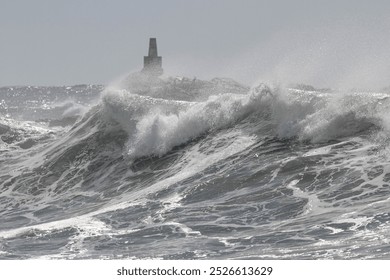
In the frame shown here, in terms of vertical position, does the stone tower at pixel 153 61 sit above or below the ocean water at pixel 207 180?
above

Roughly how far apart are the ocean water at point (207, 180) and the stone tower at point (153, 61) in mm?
13338

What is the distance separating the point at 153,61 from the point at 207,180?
30.5 meters

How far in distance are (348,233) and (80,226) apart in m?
6.66

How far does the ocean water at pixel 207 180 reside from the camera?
59.7 ft

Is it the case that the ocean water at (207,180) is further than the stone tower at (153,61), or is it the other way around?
the stone tower at (153,61)

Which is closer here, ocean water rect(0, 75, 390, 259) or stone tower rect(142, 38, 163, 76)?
ocean water rect(0, 75, 390, 259)

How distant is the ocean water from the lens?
1819cm

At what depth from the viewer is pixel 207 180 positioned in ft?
80.5

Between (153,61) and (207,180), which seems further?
(153,61)

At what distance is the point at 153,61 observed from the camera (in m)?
54.4

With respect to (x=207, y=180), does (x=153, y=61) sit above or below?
above

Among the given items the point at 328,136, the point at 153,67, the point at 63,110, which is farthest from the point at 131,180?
the point at 63,110

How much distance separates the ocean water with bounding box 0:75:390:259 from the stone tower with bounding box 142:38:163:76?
13338 mm

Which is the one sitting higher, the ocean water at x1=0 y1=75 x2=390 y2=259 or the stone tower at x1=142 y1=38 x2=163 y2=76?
the stone tower at x1=142 y1=38 x2=163 y2=76
